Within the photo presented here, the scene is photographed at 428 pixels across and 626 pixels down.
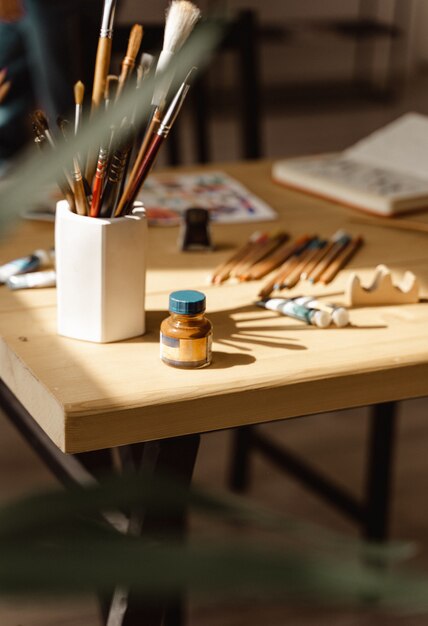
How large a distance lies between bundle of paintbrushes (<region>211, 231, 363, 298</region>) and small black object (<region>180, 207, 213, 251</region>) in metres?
0.05

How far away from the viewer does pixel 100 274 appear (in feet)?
2.85

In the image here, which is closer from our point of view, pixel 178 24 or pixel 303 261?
pixel 178 24

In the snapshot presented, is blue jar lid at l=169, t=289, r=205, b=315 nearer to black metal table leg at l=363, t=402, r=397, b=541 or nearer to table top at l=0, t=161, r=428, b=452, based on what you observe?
table top at l=0, t=161, r=428, b=452

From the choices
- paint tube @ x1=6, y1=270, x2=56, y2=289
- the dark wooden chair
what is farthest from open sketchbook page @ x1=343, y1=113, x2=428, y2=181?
paint tube @ x1=6, y1=270, x2=56, y2=289

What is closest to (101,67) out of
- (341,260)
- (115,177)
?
(115,177)

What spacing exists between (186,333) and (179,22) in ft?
0.87

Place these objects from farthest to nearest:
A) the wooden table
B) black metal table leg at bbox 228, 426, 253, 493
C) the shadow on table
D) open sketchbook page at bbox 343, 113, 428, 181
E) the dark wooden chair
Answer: black metal table leg at bbox 228, 426, 253, 493 → the dark wooden chair → open sketchbook page at bbox 343, 113, 428, 181 → the shadow on table → the wooden table

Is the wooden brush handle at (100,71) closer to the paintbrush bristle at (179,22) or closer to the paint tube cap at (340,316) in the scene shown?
the paintbrush bristle at (179,22)

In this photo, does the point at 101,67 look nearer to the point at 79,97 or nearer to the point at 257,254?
the point at 79,97

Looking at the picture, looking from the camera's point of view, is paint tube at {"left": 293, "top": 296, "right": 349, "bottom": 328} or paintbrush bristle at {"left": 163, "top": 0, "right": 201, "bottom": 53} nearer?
paintbrush bristle at {"left": 163, "top": 0, "right": 201, "bottom": 53}

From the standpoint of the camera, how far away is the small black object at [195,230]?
119 cm

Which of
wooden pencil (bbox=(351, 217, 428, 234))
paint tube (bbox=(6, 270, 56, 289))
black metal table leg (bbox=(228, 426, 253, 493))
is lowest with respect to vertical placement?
black metal table leg (bbox=(228, 426, 253, 493))

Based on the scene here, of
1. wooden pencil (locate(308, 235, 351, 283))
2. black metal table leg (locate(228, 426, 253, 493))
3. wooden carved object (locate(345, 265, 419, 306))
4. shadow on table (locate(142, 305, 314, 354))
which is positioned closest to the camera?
shadow on table (locate(142, 305, 314, 354))

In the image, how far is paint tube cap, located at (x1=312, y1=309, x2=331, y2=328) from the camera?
0.95 metres
